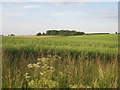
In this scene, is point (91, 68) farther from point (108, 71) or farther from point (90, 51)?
point (90, 51)

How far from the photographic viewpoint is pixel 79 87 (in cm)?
392

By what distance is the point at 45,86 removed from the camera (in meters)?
3.97

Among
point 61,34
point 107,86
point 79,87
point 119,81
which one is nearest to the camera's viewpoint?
point 79,87

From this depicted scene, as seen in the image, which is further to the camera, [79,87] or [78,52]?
[78,52]

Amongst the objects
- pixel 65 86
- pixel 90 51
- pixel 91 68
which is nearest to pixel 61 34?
pixel 90 51

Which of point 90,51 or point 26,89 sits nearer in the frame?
point 26,89

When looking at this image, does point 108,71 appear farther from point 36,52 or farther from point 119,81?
point 36,52

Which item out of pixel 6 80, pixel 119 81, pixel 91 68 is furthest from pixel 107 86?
pixel 6 80

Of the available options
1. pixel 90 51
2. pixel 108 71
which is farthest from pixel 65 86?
pixel 90 51

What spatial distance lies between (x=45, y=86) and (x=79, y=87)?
0.68 metres

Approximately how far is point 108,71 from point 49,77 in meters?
1.59

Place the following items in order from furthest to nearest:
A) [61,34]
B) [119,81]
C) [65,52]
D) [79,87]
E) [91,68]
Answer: [61,34] < [65,52] < [91,68] < [119,81] < [79,87]

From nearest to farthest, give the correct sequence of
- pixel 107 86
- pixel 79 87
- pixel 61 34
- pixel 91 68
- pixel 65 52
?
pixel 79 87 < pixel 107 86 < pixel 91 68 < pixel 65 52 < pixel 61 34

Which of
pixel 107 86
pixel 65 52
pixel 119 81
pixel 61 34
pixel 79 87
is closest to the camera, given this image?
pixel 79 87
